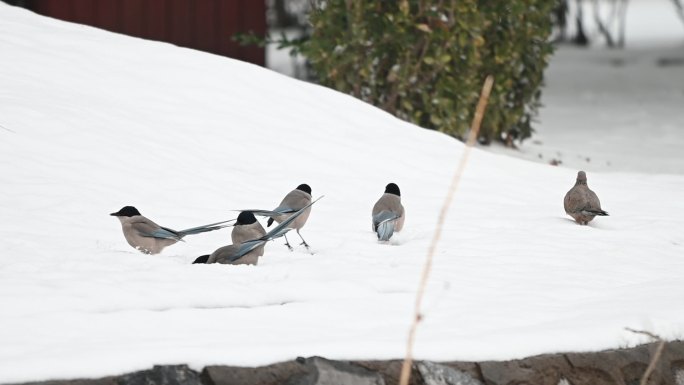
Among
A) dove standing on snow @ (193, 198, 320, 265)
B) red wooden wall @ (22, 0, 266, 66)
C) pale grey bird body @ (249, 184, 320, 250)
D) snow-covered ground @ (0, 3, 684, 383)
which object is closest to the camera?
snow-covered ground @ (0, 3, 684, 383)

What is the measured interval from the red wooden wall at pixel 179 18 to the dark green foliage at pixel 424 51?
69.9 inches

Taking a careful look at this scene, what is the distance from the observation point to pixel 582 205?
321 inches

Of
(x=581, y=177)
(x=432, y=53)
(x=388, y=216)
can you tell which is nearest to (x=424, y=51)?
(x=432, y=53)

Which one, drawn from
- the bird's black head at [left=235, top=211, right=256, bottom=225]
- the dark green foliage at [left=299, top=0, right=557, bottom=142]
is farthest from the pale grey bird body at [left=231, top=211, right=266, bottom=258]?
the dark green foliage at [left=299, top=0, right=557, bottom=142]

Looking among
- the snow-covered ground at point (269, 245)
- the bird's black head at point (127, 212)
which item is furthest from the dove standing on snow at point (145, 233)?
the snow-covered ground at point (269, 245)

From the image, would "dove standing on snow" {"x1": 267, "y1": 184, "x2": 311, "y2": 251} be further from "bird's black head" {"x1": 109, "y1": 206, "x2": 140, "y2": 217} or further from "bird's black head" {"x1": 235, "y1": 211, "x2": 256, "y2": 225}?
"bird's black head" {"x1": 109, "y1": 206, "x2": 140, "y2": 217}

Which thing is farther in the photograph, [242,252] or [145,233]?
[145,233]

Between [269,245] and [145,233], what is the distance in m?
1.08

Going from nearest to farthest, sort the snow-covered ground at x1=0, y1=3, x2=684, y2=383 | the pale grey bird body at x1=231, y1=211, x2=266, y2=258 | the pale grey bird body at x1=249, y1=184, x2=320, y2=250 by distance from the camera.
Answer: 1. the snow-covered ground at x1=0, y1=3, x2=684, y2=383
2. the pale grey bird body at x1=231, y1=211, x2=266, y2=258
3. the pale grey bird body at x1=249, y1=184, x2=320, y2=250

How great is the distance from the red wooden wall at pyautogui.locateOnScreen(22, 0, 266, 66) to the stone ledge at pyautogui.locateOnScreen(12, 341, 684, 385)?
Answer: 8.77 meters

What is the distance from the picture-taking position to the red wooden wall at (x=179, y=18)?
13109 mm

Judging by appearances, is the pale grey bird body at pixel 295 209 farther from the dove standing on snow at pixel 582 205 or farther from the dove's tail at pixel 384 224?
the dove standing on snow at pixel 582 205

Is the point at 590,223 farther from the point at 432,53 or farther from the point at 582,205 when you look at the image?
the point at 432,53

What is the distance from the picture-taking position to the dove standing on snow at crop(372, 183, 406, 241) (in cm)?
739
